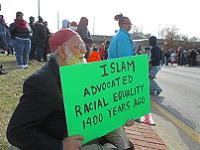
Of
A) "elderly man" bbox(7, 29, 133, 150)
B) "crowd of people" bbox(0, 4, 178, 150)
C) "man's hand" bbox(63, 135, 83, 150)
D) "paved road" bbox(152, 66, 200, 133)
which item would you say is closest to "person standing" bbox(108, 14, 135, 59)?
"paved road" bbox(152, 66, 200, 133)

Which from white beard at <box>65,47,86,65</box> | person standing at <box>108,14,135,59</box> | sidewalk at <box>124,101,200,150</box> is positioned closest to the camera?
white beard at <box>65,47,86,65</box>

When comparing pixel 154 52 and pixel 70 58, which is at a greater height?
pixel 70 58

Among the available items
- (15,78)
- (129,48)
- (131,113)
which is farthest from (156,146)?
(15,78)

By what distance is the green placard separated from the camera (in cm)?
321

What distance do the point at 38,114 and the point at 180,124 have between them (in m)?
5.25

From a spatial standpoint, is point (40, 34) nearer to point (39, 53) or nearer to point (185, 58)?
point (39, 53)

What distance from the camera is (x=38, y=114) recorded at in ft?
10.5

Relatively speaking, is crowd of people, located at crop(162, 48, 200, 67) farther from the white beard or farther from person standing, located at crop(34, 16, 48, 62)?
the white beard

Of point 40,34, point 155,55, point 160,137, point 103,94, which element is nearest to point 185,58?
point 40,34

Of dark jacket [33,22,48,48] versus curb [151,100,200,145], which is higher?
dark jacket [33,22,48,48]

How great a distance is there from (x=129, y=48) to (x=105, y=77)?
406 cm

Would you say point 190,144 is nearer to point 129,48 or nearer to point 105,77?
point 129,48

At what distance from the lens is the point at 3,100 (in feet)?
23.5

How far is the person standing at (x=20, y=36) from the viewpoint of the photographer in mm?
13062
